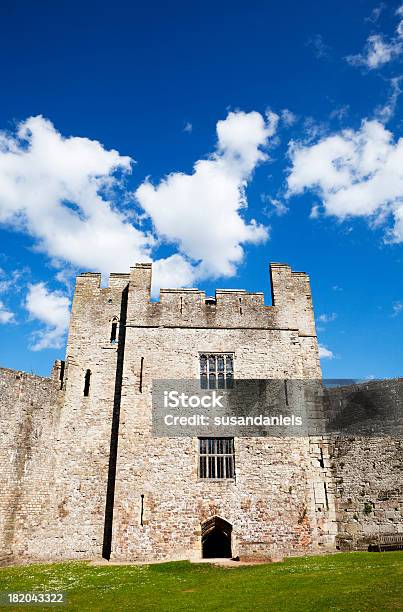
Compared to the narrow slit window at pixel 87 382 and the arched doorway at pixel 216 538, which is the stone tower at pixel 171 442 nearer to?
the narrow slit window at pixel 87 382

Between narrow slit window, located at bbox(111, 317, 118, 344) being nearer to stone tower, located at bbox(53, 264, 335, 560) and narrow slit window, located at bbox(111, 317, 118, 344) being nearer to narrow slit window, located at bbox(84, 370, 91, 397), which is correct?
stone tower, located at bbox(53, 264, 335, 560)

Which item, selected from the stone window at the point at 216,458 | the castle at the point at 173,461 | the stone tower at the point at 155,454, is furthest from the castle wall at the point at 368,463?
the stone window at the point at 216,458

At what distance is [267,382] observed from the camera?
20375 millimetres

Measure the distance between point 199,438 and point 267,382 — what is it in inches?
159

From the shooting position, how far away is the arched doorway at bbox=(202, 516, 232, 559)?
18.0 metres

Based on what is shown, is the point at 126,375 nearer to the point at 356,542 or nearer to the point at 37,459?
the point at 37,459

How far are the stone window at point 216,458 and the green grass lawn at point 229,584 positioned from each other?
11.8 feet

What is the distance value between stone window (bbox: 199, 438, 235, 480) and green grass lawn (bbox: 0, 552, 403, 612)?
11.8 feet

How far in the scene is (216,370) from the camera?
2052 cm

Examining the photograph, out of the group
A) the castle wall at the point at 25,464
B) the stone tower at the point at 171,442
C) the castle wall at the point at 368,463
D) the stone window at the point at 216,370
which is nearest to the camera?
the castle wall at the point at 25,464

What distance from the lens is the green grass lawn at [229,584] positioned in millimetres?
10148

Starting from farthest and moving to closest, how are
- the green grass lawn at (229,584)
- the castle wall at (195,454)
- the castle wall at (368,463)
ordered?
the castle wall at (368,463)
the castle wall at (195,454)
the green grass lawn at (229,584)

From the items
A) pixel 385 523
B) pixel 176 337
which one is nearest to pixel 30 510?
pixel 176 337

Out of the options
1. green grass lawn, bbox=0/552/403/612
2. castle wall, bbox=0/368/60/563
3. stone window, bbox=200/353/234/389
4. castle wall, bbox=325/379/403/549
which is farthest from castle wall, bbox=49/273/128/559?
castle wall, bbox=325/379/403/549
